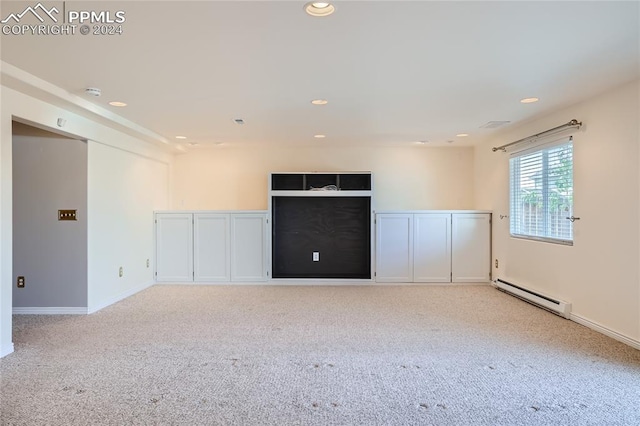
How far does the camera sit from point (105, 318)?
3.98m

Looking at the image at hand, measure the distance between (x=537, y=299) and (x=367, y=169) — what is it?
3.22 m

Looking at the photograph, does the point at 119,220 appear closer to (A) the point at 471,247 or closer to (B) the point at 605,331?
(A) the point at 471,247

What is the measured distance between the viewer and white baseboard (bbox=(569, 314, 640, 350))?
3121mm

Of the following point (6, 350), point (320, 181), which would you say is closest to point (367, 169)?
point (320, 181)

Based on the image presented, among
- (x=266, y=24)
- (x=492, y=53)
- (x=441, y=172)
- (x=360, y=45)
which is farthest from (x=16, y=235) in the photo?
(x=441, y=172)

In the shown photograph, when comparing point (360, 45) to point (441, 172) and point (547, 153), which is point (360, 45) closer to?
point (547, 153)

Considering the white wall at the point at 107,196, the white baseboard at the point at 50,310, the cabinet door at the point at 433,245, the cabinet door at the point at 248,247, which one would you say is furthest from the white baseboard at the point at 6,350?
the cabinet door at the point at 433,245

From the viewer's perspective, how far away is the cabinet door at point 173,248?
5801 millimetres

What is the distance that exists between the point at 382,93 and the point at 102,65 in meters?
2.34

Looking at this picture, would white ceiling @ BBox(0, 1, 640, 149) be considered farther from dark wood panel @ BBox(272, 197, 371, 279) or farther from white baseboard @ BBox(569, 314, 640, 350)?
white baseboard @ BBox(569, 314, 640, 350)

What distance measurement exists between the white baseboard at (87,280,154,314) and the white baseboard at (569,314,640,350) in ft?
17.6

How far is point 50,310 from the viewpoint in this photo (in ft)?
13.7

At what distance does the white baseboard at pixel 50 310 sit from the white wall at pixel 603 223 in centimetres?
542

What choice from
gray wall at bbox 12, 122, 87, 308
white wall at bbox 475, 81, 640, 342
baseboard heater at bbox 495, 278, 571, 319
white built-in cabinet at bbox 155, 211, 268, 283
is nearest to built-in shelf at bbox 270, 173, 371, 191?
white built-in cabinet at bbox 155, 211, 268, 283
